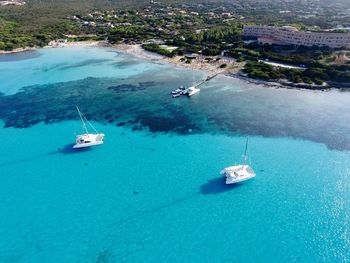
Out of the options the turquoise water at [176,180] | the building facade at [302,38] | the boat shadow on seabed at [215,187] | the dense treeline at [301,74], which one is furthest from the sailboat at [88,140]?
the building facade at [302,38]

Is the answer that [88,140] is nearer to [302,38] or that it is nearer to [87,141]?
[87,141]

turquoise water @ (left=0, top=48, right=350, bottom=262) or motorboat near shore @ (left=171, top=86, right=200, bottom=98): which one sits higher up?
motorboat near shore @ (left=171, top=86, right=200, bottom=98)

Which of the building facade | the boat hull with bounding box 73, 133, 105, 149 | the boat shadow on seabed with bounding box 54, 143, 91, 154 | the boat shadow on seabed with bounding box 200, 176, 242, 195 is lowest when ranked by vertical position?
the boat shadow on seabed with bounding box 200, 176, 242, 195

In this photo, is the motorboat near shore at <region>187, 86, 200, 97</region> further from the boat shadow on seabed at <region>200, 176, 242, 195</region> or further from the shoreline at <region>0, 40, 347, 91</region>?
the boat shadow on seabed at <region>200, 176, 242, 195</region>

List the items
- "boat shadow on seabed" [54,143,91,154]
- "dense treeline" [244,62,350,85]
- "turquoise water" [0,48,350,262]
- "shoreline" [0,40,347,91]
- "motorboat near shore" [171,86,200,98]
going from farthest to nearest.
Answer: "dense treeline" [244,62,350,85], "shoreline" [0,40,347,91], "motorboat near shore" [171,86,200,98], "boat shadow on seabed" [54,143,91,154], "turquoise water" [0,48,350,262]

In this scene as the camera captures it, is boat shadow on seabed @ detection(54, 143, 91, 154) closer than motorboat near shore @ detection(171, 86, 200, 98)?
Yes

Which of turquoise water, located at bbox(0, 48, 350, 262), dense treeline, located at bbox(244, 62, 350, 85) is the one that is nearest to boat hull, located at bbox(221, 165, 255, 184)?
turquoise water, located at bbox(0, 48, 350, 262)

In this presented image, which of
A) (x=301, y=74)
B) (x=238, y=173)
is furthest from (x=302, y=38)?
(x=238, y=173)

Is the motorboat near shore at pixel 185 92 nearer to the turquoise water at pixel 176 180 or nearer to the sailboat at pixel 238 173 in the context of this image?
the turquoise water at pixel 176 180
